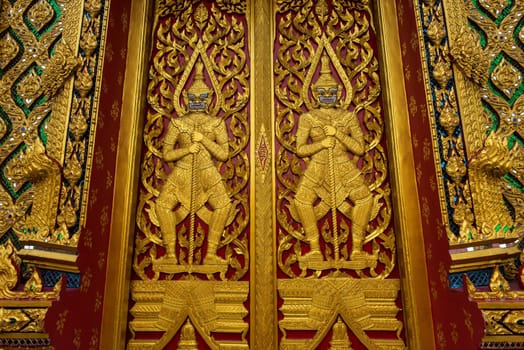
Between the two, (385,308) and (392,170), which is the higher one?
(392,170)

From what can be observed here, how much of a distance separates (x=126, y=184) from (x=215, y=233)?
0.74m

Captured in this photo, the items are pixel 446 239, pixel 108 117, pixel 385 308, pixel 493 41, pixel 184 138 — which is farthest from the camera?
pixel 184 138

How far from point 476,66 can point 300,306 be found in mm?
1832

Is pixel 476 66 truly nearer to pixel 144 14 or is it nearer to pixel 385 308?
pixel 385 308

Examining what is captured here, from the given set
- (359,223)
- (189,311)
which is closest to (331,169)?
(359,223)

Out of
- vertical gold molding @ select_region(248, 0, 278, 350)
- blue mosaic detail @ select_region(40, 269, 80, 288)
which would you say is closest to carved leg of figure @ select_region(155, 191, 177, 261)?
vertical gold molding @ select_region(248, 0, 278, 350)

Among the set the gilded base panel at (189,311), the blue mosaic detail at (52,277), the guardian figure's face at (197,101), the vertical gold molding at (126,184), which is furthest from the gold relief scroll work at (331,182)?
the blue mosaic detail at (52,277)

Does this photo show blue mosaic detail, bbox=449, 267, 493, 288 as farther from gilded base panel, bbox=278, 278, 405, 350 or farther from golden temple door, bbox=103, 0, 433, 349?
gilded base panel, bbox=278, 278, 405, 350

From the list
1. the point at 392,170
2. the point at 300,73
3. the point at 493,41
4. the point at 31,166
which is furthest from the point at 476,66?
the point at 31,166

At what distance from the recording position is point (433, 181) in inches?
98.3

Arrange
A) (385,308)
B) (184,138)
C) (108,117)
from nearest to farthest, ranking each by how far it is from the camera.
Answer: (385,308), (108,117), (184,138)

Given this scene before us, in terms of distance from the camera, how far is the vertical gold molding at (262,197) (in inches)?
107

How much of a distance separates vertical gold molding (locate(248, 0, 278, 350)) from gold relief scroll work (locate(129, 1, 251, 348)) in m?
0.07

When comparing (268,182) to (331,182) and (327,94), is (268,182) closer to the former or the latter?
(331,182)
